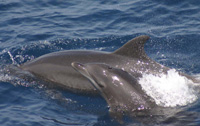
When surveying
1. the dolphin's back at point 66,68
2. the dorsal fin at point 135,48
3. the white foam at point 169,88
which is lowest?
the white foam at point 169,88

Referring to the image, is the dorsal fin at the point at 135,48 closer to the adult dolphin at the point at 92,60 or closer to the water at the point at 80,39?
the adult dolphin at the point at 92,60

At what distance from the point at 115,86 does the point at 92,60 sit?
1.70 metres

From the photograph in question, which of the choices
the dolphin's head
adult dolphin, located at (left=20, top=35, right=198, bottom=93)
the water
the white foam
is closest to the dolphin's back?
adult dolphin, located at (left=20, top=35, right=198, bottom=93)

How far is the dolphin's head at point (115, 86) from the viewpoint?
31.8ft

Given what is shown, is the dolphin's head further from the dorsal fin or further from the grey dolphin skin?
the dorsal fin

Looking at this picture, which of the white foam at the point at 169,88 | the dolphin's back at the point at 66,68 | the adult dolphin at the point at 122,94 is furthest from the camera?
the dolphin's back at the point at 66,68

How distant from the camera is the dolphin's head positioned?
31.8 ft

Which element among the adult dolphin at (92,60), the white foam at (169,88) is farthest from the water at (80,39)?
the adult dolphin at (92,60)

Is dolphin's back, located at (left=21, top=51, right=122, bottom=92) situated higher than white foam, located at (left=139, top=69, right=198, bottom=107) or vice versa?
dolphin's back, located at (left=21, top=51, right=122, bottom=92)

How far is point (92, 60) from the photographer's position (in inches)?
443

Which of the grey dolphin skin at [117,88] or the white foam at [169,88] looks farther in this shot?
the white foam at [169,88]

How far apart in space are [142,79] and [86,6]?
10956 mm

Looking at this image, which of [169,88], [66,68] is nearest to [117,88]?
[169,88]

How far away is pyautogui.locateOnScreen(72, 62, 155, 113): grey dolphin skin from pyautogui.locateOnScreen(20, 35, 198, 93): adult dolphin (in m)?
1.02
